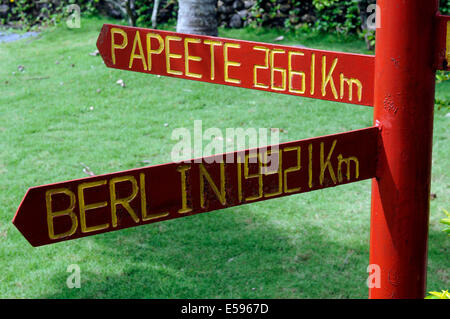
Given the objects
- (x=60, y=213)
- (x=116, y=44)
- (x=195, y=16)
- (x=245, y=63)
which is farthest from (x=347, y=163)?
(x=195, y=16)

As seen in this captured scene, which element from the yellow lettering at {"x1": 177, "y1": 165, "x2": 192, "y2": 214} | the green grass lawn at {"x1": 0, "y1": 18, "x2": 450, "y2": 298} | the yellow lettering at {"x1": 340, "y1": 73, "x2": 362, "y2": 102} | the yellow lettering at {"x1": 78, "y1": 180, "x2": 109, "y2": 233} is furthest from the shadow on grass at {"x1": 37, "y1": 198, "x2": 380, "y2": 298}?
the yellow lettering at {"x1": 78, "y1": 180, "x2": 109, "y2": 233}

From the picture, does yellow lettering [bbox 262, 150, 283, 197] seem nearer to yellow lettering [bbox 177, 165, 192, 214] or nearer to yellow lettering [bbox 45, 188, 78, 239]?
yellow lettering [bbox 177, 165, 192, 214]

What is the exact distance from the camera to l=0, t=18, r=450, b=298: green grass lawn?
14.9 feet

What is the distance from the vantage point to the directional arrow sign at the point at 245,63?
6.87 feet

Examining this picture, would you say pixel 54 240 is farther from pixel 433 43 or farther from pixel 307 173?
pixel 433 43

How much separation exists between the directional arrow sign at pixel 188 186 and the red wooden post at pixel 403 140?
7 centimetres

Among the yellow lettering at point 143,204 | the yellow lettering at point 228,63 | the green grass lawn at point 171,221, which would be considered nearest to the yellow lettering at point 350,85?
the yellow lettering at point 228,63

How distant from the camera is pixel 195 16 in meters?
8.98

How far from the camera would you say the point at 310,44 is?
32.6 ft

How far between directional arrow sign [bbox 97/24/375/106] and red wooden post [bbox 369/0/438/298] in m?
0.15

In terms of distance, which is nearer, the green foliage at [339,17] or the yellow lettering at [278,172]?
the yellow lettering at [278,172]

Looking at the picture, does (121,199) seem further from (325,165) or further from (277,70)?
(277,70)

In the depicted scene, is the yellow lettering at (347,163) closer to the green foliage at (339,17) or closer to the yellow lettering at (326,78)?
the yellow lettering at (326,78)
